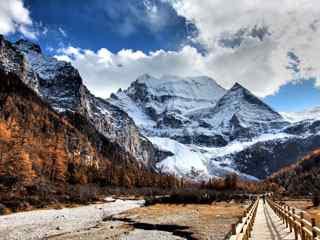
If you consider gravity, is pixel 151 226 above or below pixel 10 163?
below

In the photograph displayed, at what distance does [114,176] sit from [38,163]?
175 ft

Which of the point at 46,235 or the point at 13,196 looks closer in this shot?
the point at 46,235

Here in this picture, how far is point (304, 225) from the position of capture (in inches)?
796

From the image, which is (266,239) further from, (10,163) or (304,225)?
(10,163)

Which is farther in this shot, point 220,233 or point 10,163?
point 10,163

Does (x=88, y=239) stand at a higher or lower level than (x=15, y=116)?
lower

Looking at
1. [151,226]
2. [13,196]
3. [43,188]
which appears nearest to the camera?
[151,226]

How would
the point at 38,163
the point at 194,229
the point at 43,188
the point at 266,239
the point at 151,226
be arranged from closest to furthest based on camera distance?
the point at 266,239 < the point at 194,229 < the point at 151,226 < the point at 43,188 < the point at 38,163

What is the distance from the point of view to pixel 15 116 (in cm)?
19038

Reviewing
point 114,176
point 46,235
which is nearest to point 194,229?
point 46,235

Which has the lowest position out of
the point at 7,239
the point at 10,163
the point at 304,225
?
the point at 7,239

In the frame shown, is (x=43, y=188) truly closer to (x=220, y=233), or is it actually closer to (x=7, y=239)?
(x=7, y=239)

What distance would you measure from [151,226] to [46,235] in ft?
47.2

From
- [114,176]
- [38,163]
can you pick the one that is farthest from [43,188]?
[114,176]
